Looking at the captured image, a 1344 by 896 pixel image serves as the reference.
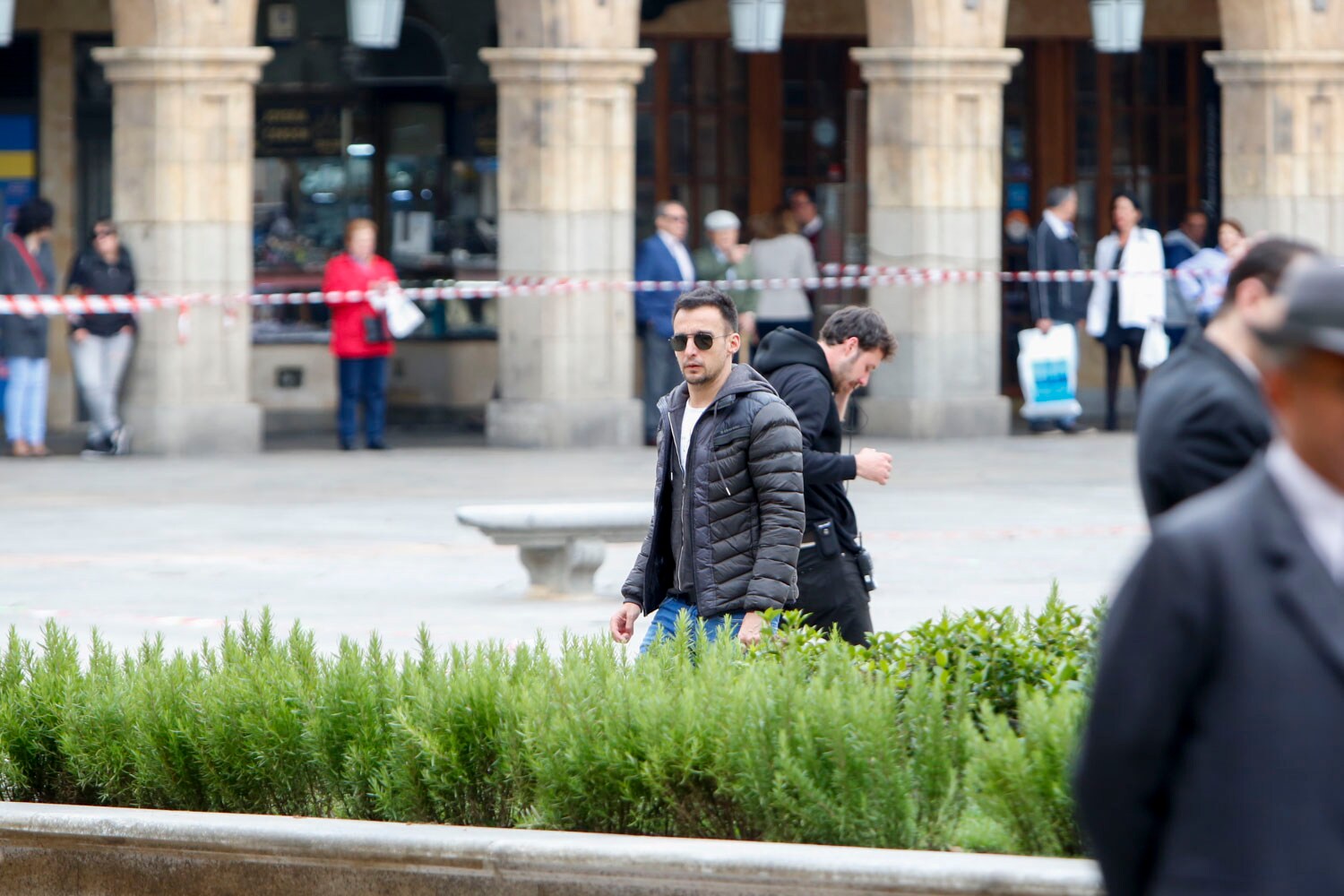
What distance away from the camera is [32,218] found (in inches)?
664

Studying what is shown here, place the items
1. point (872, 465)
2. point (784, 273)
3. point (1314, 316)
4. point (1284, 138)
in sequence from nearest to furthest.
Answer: point (1314, 316) → point (872, 465) → point (784, 273) → point (1284, 138)

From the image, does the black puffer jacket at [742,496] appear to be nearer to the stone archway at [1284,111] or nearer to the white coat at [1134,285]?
the white coat at [1134,285]

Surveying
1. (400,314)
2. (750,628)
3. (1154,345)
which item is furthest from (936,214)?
(750,628)

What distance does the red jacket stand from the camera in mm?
17422

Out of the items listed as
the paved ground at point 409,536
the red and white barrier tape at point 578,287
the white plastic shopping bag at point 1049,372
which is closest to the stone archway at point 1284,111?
the red and white barrier tape at point 578,287

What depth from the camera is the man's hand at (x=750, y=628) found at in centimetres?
627

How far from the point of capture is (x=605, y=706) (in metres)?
5.42

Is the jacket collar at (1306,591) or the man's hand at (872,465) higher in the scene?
the jacket collar at (1306,591)

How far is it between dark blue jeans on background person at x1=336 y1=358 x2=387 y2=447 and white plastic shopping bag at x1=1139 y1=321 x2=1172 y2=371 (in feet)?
19.2

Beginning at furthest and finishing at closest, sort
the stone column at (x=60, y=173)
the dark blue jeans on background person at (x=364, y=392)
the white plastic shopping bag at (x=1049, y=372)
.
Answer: the stone column at (x=60, y=173) < the white plastic shopping bag at (x=1049, y=372) < the dark blue jeans on background person at (x=364, y=392)

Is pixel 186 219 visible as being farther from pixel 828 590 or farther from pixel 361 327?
pixel 828 590

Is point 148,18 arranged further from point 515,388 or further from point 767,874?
point 767,874

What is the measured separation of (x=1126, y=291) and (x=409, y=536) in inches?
307

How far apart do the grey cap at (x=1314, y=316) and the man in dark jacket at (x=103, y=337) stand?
48.9 ft
